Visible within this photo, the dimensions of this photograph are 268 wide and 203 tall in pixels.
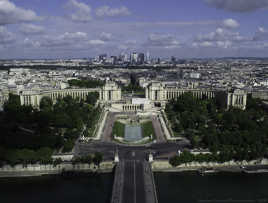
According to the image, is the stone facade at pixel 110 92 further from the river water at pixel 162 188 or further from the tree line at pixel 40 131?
the river water at pixel 162 188

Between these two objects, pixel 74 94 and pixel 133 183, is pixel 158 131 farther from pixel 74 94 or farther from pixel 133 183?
pixel 74 94

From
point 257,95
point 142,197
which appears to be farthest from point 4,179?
point 257,95

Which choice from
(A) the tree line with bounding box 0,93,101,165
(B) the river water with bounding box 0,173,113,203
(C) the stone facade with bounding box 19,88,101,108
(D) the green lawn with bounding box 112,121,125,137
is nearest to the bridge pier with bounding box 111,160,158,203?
(B) the river water with bounding box 0,173,113,203

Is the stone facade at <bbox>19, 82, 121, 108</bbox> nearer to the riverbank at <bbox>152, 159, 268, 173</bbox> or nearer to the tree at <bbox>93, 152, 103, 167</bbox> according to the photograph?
A: the tree at <bbox>93, 152, 103, 167</bbox>

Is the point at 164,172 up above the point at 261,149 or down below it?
below

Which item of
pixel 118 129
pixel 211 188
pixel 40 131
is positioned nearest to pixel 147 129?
pixel 118 129

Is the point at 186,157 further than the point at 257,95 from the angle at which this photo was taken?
No

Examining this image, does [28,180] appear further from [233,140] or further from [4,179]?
[233,140]
